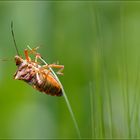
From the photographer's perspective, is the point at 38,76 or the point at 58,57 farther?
the point at 58,57

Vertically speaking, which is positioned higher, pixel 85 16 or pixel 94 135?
pixel 85 16

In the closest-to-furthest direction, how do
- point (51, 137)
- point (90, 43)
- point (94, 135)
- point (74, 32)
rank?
point (94, 135) < point (51, 137) < point (90, 43) < point (74, 32)

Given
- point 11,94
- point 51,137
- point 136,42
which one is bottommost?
point 51,137

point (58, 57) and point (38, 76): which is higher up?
point (58, 57)

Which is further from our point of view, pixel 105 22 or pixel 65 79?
pixel 105 22

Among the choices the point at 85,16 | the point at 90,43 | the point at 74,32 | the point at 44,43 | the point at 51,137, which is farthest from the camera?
the point at 85,16

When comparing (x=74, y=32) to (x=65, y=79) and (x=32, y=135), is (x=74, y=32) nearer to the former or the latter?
(x=65, y=79)

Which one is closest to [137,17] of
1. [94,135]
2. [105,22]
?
[105,22]

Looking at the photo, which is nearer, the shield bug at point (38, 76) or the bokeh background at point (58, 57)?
the shield bug at point (38, 76)

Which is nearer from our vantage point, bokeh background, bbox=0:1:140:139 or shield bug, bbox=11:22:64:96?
shield bug, bbox=11:22:64:96
